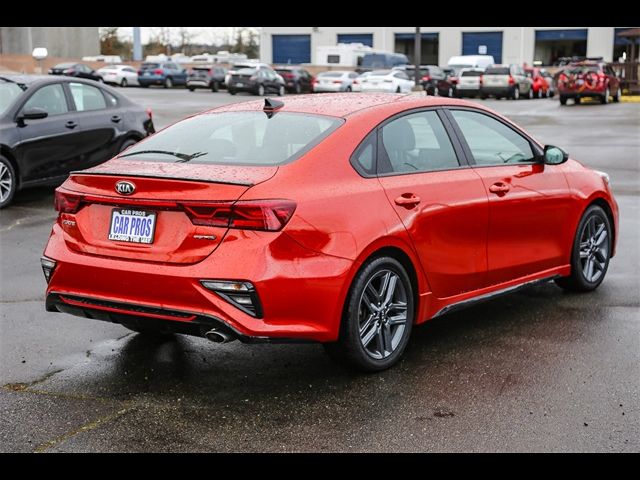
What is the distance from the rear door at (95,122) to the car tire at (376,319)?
762cm

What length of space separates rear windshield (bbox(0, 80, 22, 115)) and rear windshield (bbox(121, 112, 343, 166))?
6434 mm

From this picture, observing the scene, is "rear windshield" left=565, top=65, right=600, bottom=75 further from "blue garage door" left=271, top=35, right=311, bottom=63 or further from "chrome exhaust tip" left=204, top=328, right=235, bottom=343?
"blue garage door" left=271, top=35, right=311, bottom=63

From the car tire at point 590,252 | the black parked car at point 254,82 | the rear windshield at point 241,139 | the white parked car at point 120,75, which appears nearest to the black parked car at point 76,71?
the white parked car at point 120,75

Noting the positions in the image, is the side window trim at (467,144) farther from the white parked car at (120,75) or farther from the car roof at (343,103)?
the white parked car at (120,75)

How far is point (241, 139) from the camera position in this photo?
18.2 ft

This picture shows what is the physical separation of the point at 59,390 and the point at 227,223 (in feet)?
4.37

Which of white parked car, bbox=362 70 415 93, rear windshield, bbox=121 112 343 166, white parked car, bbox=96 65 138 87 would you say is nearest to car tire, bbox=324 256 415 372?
rear windshield, bbox=121 112 343 166

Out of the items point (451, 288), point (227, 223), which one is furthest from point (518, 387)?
point (227, 223)

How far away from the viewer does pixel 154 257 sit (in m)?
4.91

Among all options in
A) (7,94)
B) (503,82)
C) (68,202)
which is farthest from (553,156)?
(503,82)

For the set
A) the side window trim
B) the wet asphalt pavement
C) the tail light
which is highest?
the side window trim

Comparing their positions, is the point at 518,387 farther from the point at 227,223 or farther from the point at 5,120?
the point at 5,120

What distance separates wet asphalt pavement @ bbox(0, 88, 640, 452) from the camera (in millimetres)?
4438

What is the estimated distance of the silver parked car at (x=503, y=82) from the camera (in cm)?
4331
